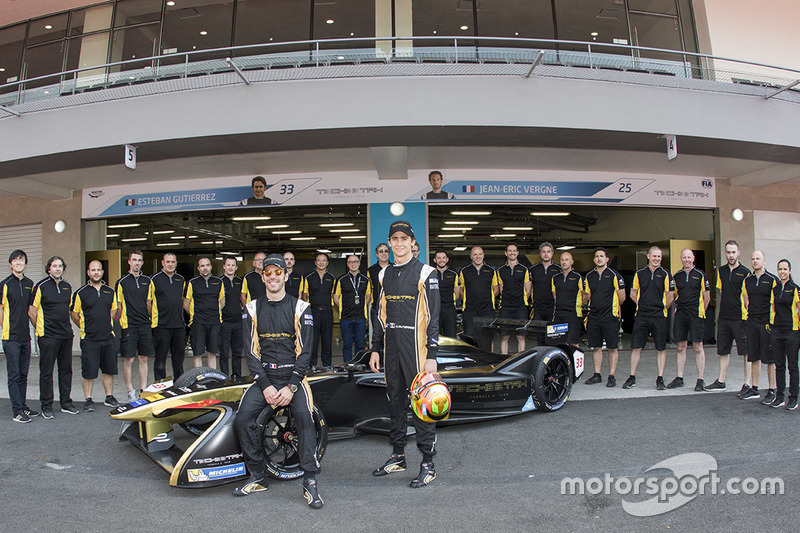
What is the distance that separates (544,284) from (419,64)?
361cm

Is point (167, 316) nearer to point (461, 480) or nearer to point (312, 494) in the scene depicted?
point (312, 494)

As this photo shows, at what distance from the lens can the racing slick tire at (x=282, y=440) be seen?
3.45m

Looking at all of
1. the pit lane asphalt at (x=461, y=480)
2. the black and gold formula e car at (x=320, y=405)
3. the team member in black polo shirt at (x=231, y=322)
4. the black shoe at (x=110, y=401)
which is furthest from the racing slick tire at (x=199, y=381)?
the team member in black polo shirt at (x=231, y=322)

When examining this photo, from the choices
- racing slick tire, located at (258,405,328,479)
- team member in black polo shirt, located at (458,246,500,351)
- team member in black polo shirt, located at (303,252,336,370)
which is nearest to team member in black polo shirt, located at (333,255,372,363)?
team member in black polo shirt, located at (303,252,336,370)

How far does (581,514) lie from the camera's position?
2930mm

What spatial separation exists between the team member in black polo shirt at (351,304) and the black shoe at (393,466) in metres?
4.35

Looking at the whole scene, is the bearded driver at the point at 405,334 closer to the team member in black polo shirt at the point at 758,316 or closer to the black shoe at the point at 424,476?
the black shoe at the point at 424,476

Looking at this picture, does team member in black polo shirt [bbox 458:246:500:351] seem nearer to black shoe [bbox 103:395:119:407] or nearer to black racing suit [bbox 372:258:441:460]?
black racing suit [bbox 372:258:441:460]

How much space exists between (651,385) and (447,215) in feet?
15.8

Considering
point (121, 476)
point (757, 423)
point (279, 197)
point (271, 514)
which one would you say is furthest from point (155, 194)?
point (757, 423)

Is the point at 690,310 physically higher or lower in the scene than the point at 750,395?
higher

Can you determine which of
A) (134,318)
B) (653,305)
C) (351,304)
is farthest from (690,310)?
(134,318)

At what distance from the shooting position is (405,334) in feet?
11.8

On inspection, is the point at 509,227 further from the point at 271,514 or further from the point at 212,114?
the point at 271,514
